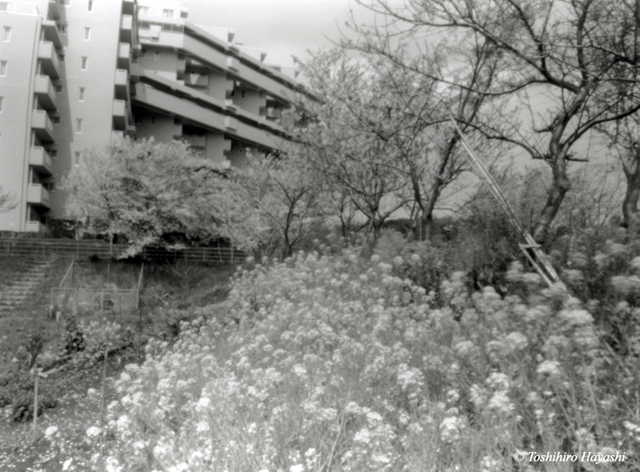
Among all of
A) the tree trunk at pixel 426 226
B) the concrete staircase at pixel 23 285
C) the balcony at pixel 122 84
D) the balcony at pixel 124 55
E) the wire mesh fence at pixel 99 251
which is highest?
the balcony at pixel 124 55

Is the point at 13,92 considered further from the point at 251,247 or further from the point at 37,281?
the point at 251,247

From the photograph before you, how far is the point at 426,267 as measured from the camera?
8.24 m

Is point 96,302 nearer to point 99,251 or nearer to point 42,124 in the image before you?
point 99,251

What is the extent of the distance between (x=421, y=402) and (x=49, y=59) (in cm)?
3817

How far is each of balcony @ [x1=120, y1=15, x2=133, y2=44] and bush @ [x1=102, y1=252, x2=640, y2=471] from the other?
39.1 metres

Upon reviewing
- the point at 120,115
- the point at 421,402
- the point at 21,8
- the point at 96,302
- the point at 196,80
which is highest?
the point at 21,8

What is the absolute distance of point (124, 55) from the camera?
→ 4181cm

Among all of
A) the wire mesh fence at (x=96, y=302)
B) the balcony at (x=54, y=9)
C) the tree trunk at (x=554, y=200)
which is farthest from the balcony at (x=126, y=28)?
the tree trunk at (x=554, y=200)

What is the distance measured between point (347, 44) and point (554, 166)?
7.96 feet

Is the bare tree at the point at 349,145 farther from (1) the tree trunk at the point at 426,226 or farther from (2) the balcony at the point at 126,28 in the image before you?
(2) the balcony at the point at 126,28

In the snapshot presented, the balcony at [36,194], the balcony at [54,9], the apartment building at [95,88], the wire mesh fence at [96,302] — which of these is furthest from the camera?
the balcony at [54,9]

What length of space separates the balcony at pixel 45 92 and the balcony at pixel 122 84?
3.68 m

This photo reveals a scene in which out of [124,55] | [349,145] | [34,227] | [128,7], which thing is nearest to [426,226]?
[349,145]

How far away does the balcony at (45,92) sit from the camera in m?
37.3
